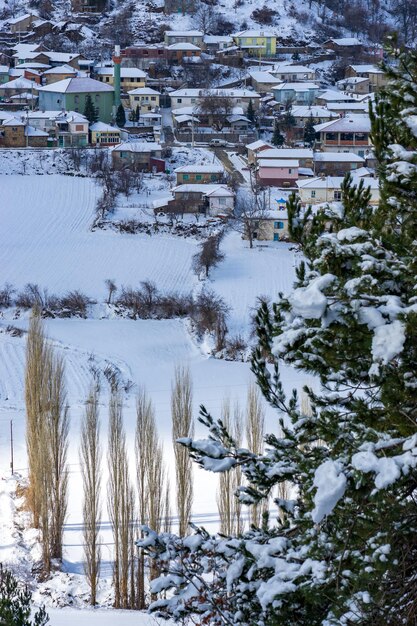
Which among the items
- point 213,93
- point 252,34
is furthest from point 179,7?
point 213,93

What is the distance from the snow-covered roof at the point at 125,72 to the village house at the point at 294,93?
3879mm

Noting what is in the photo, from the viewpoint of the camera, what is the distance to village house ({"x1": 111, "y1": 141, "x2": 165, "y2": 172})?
816 inches

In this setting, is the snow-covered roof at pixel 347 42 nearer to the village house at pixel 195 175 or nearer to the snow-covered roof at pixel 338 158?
the snow-covered roof at pixel 338 158

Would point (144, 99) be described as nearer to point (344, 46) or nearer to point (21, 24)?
point (21, 24)

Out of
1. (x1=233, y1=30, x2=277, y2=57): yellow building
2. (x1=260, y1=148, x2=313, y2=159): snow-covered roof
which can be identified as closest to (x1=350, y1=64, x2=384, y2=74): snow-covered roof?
(x1=233, y1=30, x2=277, y2=57): yellow building

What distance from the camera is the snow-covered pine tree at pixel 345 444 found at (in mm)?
2191

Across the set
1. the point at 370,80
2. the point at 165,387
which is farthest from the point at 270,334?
the point at 370,80

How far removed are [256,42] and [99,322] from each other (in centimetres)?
2070

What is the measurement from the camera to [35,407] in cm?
812

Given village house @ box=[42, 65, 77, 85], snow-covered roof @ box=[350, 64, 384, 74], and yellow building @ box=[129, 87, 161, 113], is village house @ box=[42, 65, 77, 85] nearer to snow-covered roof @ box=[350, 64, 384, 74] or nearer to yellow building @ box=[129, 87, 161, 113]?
yellow building @ box=[129, 87, 161, 113]

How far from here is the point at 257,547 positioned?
2.74 meters

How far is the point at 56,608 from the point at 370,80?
24297 millimetres

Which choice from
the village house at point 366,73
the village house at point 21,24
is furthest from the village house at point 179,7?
the village house at point 366,73

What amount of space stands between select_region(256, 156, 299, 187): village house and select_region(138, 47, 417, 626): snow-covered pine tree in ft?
56.9
